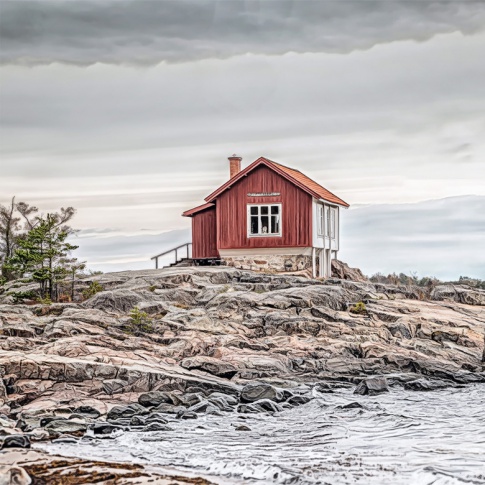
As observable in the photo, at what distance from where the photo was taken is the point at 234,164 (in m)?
41.2

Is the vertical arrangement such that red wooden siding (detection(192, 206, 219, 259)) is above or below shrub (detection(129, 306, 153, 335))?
above

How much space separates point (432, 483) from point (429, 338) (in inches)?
575

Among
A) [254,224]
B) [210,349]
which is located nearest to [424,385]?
[210,349]

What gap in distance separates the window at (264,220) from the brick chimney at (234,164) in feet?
12.2

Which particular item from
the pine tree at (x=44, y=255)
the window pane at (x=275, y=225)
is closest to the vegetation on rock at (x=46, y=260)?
the pine tree at (x=44, y=255)

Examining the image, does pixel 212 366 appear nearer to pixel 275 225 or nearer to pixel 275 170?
pixel 275 225

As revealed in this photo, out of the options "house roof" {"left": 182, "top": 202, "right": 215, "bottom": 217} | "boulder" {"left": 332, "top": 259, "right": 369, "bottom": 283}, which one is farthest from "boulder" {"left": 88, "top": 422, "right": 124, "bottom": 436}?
"boulder" {"left": 332, "top": 259, "right": 369, "bottom": 283}

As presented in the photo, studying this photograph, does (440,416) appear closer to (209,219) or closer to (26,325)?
(26,325)

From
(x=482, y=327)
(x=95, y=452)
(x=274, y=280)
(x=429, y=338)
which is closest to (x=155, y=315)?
(x=274, y=280)

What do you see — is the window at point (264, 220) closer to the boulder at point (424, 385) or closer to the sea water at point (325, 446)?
the boulder at point (424, 385)

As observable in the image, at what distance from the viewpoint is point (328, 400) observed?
18953 mm

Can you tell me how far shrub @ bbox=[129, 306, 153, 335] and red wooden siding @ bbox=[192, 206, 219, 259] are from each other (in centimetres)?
1437

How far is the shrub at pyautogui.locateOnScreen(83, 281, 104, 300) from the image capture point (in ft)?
102

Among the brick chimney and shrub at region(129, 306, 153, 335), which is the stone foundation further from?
shrub at region(129, 306, 153, 335)
